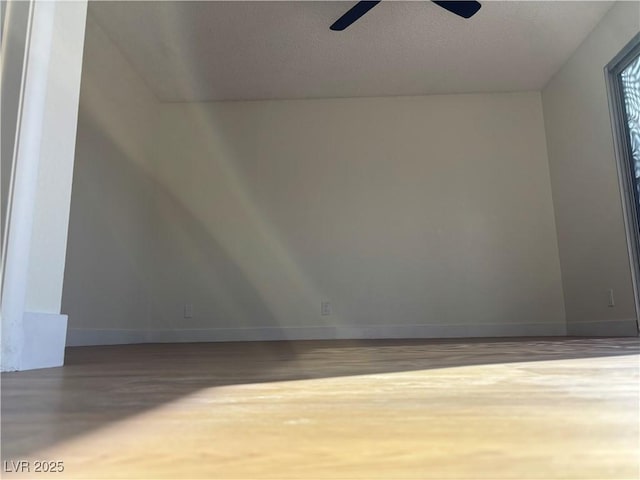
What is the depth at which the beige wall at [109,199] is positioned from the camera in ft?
10.3

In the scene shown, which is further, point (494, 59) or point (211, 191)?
point (211, 191)

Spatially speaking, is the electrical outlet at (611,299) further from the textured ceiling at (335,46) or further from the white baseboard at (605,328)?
the textured ceiling at (335,46)

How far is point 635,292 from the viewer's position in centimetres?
323

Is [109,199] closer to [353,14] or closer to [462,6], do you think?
[353,14]

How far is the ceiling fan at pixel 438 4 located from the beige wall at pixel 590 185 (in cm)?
114

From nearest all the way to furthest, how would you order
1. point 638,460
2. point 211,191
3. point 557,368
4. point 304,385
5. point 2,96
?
point 638,460, point 304,385, point 557,368, point 2,96, point 211,191

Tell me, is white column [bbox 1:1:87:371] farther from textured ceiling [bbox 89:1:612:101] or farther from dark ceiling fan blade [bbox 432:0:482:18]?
dark ceiling fan blade [bbox 432:0:482:18]

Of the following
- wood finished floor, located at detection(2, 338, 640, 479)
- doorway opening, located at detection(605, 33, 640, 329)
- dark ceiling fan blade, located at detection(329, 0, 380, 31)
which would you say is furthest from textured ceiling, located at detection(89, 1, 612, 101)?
wood finished floor, located at detection(2, 338, 640, 479)

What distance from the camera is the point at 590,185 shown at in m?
3.79

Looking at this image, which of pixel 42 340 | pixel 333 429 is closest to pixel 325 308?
pixel 42 340

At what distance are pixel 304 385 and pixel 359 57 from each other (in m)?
3.74

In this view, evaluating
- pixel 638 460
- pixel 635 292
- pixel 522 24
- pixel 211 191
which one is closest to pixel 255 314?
pixel 211 191

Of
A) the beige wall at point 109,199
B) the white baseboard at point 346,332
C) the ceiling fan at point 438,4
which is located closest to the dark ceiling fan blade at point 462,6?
the ceiling fan at point 438,4

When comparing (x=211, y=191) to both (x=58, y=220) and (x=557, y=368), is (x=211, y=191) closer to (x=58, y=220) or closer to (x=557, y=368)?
(x=58, y=220)
